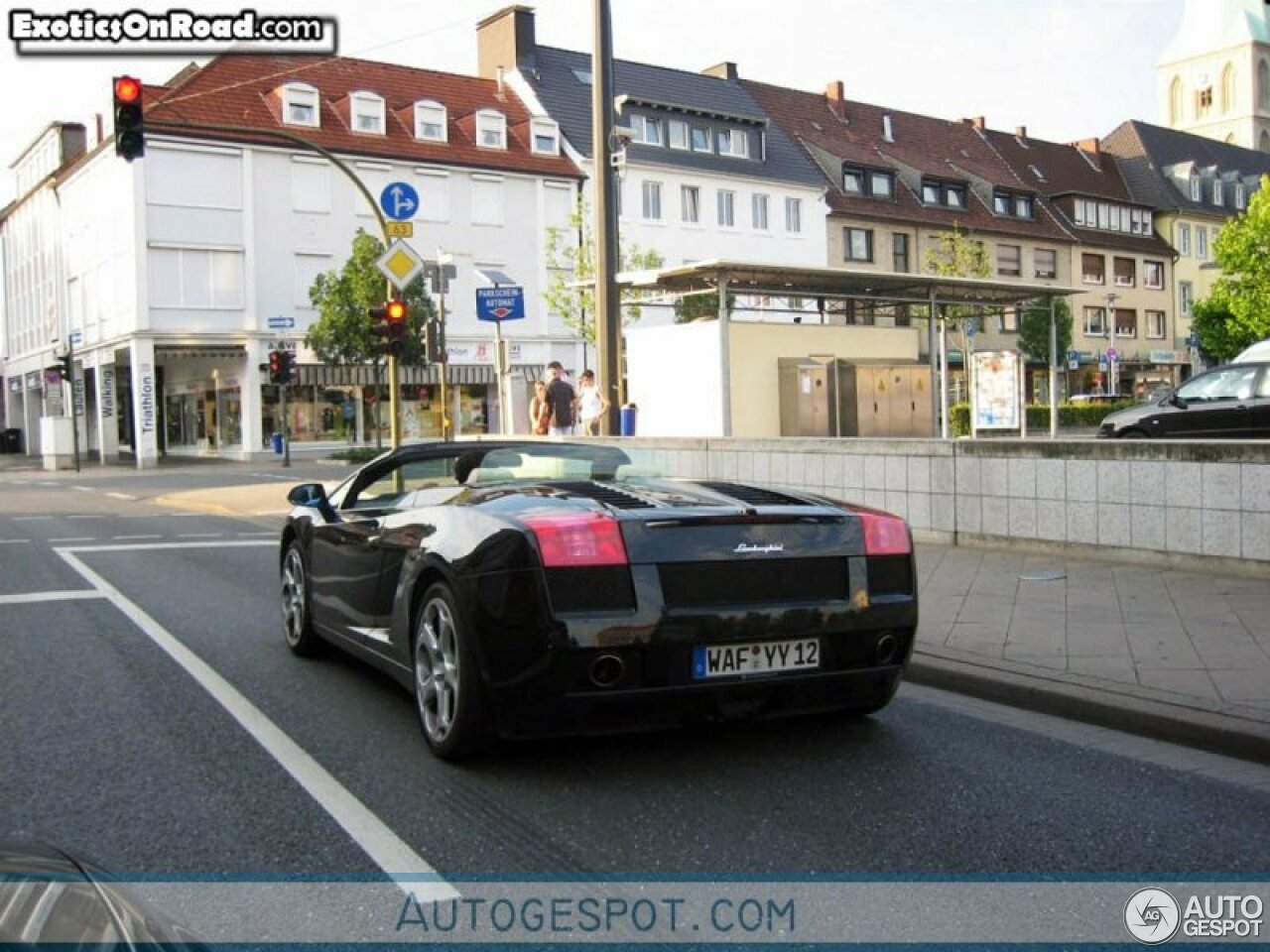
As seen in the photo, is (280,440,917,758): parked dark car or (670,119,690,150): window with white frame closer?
(280,440,917,758): parked dark car

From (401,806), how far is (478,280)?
4200 centimetres

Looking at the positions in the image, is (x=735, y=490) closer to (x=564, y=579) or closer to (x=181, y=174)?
(x=564, y=579)

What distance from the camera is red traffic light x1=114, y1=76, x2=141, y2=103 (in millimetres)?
15680

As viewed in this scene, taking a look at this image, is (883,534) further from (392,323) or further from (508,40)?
(508,40)

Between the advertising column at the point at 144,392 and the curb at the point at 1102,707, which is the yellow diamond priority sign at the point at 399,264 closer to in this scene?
the curb at the point at 1102,707

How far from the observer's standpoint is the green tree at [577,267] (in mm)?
43438

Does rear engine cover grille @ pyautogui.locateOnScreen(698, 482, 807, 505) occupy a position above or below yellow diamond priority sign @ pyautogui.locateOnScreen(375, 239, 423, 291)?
below

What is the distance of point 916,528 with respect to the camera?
12.0m

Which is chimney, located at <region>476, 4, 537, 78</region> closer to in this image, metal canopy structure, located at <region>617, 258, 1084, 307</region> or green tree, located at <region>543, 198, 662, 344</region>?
green tree, located at <region>543, 198, 662, 344</region>

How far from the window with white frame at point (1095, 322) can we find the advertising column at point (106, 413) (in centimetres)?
4643

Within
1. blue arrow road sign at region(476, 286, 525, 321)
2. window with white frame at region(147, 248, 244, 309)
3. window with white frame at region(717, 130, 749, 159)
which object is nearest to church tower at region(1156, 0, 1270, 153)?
window with white frame at region(717, 130, 749, 159)

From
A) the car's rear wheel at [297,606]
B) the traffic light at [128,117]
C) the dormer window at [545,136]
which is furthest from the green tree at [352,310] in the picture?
the car's rear wheel at [297,606]

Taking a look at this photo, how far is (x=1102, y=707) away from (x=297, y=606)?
14.4 ft

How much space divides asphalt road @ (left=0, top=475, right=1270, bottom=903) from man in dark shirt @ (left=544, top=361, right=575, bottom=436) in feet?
41.6
